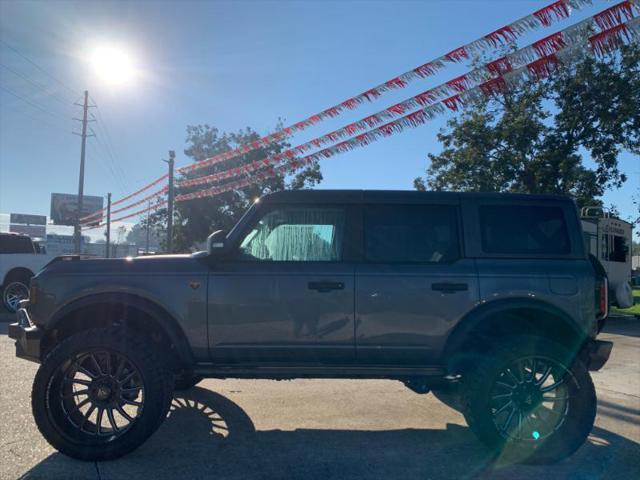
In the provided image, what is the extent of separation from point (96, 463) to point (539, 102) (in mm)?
18597

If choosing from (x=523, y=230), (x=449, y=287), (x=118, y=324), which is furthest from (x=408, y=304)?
(x=118, y=324)

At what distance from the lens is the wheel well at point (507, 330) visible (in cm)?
386

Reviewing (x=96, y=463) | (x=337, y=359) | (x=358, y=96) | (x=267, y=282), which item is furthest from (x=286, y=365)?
(x=358, y=96)

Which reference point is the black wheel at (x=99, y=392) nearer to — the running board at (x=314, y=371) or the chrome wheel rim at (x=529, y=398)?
the running board at (x=314, y=371)

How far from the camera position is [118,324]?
4059 mm

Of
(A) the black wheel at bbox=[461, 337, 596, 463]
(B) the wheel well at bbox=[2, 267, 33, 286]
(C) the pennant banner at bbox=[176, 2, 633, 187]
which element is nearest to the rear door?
(A) the black wheel at bbox=[461, 337, 596, 463]

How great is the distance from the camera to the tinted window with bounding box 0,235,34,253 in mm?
12172

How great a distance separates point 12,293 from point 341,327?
11.1 meters

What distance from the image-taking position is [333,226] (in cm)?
413

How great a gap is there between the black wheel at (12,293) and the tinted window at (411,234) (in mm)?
10858

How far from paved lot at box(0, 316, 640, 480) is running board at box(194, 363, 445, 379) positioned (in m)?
0.61

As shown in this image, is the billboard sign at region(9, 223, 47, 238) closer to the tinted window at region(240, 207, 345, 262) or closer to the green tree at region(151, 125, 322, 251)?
the green tree at region(151, 125, 322, 251)

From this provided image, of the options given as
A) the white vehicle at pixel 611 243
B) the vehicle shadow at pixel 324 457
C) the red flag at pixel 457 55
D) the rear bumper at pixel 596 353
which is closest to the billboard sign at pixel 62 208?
the white vehicle at pixel 611 243

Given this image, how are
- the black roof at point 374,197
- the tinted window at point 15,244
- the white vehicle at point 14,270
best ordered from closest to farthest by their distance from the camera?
1. the black roof at point 374,197
2. the white vehicle at point 14,270
3. the tinted window at point 15,244
